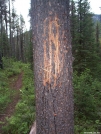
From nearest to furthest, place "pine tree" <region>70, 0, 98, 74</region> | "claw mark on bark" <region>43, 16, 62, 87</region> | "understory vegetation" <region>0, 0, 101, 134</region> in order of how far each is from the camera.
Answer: "claw mark on bark" <region>43, 16, 62, 87</region> < "understory vegetation" <region>0, 0, 101, 134</region> < "pine tree" <region>70, 0, 98, 74</region>

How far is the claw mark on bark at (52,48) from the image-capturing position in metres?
2.04

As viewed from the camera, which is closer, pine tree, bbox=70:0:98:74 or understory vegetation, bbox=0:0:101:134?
understory vegetation, bbox=0:0:101:134

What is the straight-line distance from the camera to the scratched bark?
2047 mm

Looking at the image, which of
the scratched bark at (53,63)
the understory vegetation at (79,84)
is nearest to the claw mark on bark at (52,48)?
the scratched bark at (53,63)

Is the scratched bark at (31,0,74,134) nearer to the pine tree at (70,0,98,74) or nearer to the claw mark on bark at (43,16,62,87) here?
the claw mark on bark at (43,16,62,87)

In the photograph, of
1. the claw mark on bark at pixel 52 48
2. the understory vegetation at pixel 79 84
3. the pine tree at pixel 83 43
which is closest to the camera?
the claw mark on bark at pixel 52 48

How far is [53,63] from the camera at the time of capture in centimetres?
205

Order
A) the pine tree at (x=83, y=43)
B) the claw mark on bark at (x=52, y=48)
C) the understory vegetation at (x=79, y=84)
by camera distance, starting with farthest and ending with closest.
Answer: the pine tree at (x=83, y=43), the understory vegetation at (x=79, y=84), the claw mark on bark at (x=52, y=48)

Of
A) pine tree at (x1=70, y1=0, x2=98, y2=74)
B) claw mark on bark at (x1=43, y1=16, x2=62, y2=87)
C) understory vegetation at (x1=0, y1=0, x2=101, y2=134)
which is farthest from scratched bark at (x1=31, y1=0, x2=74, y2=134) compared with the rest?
pine tree at (x1=70, y1=0, x2=98, y2=74)

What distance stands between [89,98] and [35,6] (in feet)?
16.3

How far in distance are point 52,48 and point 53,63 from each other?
205 mm

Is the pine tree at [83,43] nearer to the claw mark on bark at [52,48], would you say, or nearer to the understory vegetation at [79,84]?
the understory vegetation at [79,84]

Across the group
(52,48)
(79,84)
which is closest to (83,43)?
(79,84)

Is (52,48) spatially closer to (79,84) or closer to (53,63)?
(53,63)
